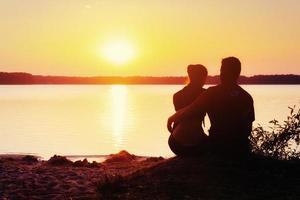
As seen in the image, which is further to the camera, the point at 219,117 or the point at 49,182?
the point at 49,182

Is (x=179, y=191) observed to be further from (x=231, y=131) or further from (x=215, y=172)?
(x=231, y=131)

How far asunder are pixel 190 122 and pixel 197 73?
1208 millimetres

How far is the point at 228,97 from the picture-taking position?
465 inches

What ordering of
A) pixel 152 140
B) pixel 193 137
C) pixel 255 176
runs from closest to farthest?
1. pixel 255 176
2. pixel 193 137
3. pixel 152 140

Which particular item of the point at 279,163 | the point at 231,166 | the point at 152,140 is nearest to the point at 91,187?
the point at 231,166

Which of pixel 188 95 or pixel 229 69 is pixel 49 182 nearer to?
pixel 188 95

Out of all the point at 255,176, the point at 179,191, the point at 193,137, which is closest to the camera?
the point at 179,191

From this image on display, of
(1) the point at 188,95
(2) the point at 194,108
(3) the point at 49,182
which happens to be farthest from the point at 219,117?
(3) the point at 49,182

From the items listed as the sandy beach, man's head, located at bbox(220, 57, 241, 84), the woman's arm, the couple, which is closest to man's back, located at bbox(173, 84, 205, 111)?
the couple

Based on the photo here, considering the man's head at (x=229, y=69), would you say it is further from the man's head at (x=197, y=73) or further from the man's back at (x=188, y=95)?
the man's back at (x=188, y=95)

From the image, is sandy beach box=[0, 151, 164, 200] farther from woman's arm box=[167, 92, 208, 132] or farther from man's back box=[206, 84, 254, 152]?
man's back box=[206, 84, 254, 152]

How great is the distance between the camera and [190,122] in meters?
12.2

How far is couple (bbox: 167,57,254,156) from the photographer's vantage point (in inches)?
466

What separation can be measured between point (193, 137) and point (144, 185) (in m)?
1.86
